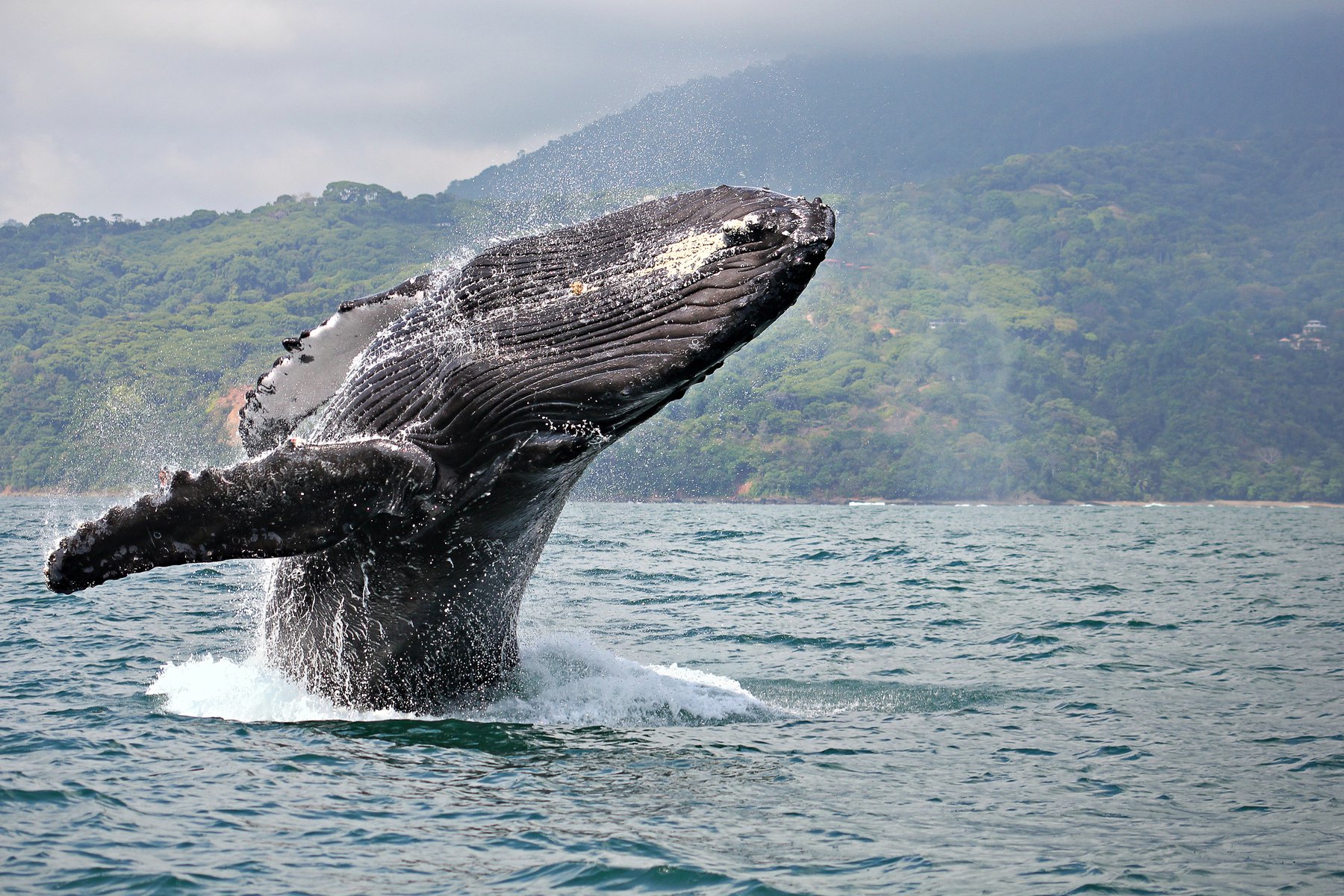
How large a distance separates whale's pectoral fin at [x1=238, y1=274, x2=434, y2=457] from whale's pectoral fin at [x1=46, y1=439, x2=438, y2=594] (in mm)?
1639

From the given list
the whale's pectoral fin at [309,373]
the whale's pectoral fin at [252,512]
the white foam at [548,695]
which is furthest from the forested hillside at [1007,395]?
the whale's pectoral fin at [252,512]

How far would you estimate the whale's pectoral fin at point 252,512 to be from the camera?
4.52 metres

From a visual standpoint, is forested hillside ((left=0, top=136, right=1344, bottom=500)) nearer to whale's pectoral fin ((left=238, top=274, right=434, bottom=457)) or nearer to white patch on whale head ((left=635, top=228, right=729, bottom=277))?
whale's pectoral fin ((left=238, top=274, right=434, bottom=457))

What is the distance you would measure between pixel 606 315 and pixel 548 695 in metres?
2.84

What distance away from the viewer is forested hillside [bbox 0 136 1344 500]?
95875mm

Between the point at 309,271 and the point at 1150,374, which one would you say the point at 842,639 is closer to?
the point at 1150,374

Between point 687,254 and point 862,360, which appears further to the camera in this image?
point 862,360

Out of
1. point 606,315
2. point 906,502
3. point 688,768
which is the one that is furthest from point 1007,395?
point 606,315

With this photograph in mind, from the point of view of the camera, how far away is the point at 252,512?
15.3 ft

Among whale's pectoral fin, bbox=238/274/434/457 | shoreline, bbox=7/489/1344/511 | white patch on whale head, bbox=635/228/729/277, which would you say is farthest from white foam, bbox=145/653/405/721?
shoreline, bbox=7/489/1344/511

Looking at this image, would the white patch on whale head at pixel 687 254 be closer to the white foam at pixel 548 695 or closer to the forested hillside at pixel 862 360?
the white foam at pixel 548 695

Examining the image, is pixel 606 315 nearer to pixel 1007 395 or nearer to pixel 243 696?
pixel 243 696

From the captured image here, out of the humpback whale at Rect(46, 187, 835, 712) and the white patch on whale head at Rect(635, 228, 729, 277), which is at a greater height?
the white patch on whale head at Rect(635, 228, 729, 277)

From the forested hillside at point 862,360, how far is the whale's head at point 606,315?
6633 centimetres
